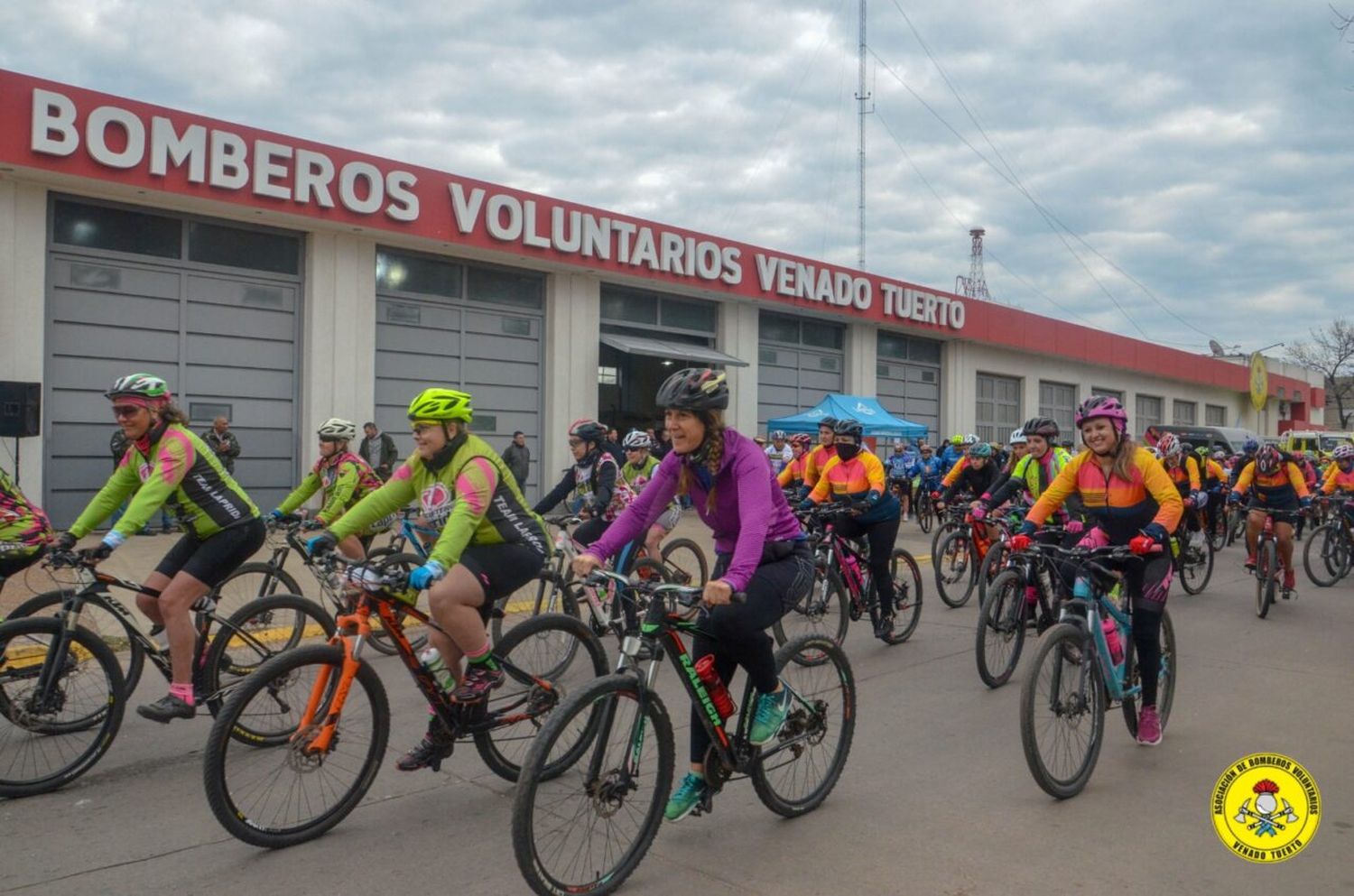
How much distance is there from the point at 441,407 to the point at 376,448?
41.7 ft

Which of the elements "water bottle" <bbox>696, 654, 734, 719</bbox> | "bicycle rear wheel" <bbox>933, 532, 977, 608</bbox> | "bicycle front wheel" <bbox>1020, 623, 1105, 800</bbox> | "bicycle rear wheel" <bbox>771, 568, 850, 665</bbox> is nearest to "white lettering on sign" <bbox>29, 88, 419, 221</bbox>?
"bicycle rear wheel" <bbox>933, 532, 977, 608</bbox>

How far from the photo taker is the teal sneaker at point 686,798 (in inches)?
164

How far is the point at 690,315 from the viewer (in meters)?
23.3

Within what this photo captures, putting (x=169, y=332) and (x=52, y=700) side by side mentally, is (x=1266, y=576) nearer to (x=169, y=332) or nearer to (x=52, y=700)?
(x=52, y=700)

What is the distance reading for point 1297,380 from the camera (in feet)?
184

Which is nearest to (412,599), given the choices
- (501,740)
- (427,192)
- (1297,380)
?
(501,740)

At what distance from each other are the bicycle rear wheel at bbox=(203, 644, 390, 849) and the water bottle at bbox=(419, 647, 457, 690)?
0.80 feet

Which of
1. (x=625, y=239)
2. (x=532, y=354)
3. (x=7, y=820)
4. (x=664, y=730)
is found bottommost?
(x=7, y=820)

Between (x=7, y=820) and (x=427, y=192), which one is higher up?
(x=427, y=192)

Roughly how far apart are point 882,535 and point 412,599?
183 inches

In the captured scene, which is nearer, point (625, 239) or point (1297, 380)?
point (625, 239)

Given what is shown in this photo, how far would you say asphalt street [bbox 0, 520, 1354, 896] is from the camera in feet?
13.2

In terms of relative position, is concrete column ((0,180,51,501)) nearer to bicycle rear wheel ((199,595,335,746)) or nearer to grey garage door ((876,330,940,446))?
bicycle rear wheel ((199,595,335,746))

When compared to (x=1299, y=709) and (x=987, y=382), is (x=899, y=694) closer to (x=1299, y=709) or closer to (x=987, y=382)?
(x=1299, y=709)
